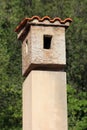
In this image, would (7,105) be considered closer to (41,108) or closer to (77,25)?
(77,25)

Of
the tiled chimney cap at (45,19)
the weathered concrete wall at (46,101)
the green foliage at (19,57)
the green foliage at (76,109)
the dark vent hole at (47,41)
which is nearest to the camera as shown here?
the weathered concrete wall at (46,101)

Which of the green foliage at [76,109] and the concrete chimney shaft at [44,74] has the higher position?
the concrete chimney shaft at [44,74]

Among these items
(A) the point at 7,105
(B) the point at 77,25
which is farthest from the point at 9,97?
(B) the point at 77,25

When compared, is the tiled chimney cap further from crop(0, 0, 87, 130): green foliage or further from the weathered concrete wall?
crop(0, 0, 87, 130): green foliage

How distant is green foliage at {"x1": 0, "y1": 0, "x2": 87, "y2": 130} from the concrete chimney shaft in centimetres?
1048

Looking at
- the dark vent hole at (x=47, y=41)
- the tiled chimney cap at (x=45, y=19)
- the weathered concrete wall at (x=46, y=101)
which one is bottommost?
the weathered concrete wall at (x=46, y=101)

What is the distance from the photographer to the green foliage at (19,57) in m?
20.9

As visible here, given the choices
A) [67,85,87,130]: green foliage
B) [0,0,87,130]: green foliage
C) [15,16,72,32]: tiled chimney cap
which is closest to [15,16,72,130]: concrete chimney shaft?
[15,16,72,32]: tiled chimney cap

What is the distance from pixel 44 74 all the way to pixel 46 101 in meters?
0.51

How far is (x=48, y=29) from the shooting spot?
32.7 ft

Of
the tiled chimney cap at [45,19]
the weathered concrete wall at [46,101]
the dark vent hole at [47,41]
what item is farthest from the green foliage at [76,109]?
the weathered concrete wall at [46,101]

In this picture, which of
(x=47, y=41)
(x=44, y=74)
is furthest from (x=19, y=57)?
(x=44, y=74)

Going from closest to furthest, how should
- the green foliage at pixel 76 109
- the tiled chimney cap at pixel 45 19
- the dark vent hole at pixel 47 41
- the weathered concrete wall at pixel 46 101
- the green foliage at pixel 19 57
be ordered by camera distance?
the weathered concrete wall at pixel 46 101 < the tiled chimney cap at pixel 45 19 < the dark vent hole at pixel 47 41 < the green foliage at pixel 19 57 < the green foliage at pixel 76 109

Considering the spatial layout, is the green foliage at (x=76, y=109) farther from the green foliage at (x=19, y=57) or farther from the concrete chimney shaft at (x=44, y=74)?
the concrete chimney shaft at (x=44, y=74)
